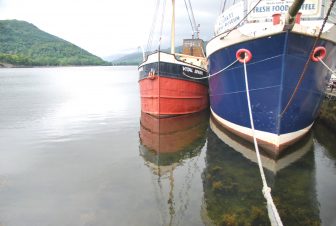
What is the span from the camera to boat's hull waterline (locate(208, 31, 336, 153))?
30.9ft

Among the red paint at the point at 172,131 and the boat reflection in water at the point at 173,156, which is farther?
the red paint at the point at 172,131

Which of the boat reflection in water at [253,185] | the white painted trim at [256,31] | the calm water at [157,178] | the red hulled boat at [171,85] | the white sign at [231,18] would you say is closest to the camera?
the boat reflection in water at [253,185]

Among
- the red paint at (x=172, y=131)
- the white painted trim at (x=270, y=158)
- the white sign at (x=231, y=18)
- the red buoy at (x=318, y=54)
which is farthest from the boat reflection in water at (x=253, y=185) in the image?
the white sign at (x=231, y=18)

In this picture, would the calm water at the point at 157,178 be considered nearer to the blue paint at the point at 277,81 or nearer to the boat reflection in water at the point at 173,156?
the boat reflection in water at the point at 173,156

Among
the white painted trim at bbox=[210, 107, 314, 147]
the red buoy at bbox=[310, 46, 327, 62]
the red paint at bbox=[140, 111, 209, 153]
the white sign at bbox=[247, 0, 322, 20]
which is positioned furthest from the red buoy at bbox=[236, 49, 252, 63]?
the red paint at bbox=[140, 111, 209, 153]

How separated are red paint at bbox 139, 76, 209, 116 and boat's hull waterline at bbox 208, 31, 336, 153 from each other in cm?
456

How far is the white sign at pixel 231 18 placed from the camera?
39.3ft

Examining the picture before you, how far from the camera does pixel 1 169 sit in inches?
408

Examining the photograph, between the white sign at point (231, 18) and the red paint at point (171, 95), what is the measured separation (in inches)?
146

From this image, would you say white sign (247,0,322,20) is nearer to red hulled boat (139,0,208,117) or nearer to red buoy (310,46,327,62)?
red buoy (310,46,327,62)

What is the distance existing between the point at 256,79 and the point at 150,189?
522cm

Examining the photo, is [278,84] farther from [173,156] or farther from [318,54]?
[173,156]

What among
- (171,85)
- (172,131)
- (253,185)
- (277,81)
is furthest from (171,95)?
(253,185)

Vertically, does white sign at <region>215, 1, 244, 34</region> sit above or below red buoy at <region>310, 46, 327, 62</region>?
above
